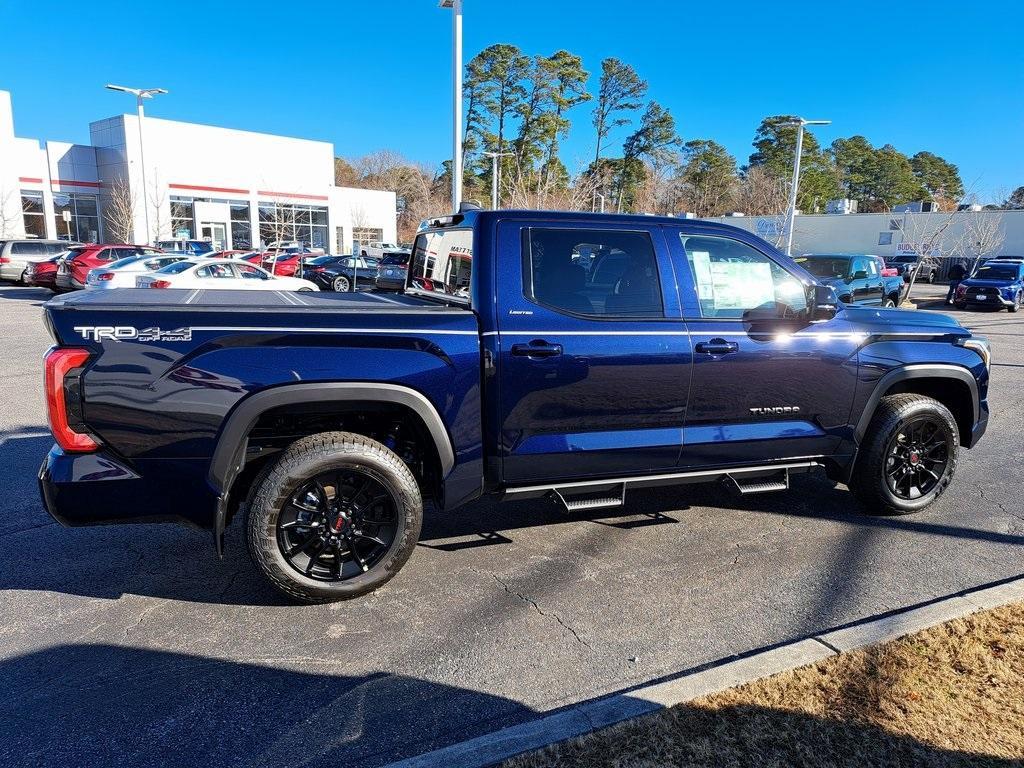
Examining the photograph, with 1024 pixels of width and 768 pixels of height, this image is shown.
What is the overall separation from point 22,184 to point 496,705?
46217 millimetres

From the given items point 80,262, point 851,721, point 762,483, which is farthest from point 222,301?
point 80,262

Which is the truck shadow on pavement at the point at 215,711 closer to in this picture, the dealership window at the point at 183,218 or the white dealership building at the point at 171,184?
the white dealership building at the point at 171,184

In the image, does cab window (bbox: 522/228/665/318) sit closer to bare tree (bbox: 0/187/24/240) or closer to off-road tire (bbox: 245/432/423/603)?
off-road tire (bbox: 245/432/423/603)

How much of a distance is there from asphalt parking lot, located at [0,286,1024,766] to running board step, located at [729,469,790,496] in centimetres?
37

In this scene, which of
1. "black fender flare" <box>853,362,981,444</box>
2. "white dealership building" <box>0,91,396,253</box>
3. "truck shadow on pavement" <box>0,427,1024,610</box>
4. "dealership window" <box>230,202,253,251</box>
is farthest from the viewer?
"dealership window" <box>230,202,253,251</box>

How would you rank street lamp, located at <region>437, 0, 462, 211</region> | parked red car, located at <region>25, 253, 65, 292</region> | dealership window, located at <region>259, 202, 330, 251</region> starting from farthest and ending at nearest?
dealership window, located at <region>259, 202, 330, 251</region>, parked red car, located at <region>25, 253, 65, 292</region>, street lamp, located at <region>437, 0, 462, 211</region>

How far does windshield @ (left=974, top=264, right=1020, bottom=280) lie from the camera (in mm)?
25366

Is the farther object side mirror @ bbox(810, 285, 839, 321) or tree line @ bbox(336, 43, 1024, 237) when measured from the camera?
tree line @ bbox(336, 43, 1024, 237)

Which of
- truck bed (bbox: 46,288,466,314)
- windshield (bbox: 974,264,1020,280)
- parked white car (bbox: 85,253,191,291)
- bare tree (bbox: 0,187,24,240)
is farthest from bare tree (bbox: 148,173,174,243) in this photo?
truck bed (bbox: 46,288,466,314)

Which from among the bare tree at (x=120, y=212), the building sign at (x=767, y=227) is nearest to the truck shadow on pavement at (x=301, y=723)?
the bare tree at (x=120, y=212)

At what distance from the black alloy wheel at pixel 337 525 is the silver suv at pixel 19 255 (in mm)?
27103

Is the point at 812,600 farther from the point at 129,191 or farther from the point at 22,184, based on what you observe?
the point at 22,184

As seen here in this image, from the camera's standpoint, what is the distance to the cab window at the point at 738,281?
4250 millimetres

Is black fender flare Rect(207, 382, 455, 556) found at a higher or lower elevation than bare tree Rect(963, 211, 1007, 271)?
lower
